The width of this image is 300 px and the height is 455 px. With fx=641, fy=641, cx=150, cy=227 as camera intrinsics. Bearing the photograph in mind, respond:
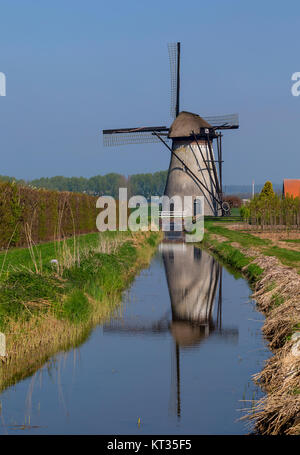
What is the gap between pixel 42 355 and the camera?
8.48m

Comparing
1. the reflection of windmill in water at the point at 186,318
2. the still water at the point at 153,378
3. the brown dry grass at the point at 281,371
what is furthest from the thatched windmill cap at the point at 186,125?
the brown dry grass at the point at 281,371

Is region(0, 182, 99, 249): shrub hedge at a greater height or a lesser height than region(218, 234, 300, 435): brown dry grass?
greater

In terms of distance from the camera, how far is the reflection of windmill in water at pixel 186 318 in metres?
9.17

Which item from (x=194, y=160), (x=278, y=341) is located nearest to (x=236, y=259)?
(x=278, y=341)

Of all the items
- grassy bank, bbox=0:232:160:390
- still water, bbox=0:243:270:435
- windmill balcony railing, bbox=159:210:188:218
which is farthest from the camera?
windmill balcony railing, bbox=159:210:188:218

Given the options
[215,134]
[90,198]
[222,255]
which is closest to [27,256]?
[222,255]

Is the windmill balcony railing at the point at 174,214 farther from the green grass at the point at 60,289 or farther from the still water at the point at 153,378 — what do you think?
the still water at the point at 153,378

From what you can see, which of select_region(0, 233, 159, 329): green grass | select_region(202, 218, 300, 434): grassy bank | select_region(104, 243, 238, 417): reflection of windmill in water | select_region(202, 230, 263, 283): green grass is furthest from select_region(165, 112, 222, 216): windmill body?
select_region(0, 233, 159, 329): green grass

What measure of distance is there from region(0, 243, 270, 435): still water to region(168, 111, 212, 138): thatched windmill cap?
3518cm

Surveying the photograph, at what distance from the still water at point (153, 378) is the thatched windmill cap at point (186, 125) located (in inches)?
1385

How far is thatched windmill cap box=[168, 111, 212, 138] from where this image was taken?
46.8 meters

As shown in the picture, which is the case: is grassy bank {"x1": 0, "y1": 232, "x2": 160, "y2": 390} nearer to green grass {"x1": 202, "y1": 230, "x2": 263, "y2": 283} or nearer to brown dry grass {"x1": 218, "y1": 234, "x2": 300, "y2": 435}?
brown dry grass {"x1": 218, "y1": 234, "x2": 300, "y2": 435}

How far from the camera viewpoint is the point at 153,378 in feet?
24.4

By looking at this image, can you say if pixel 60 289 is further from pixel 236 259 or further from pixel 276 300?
pixel 236 259
